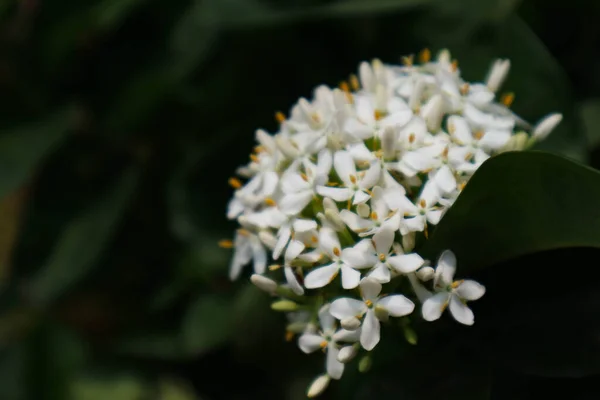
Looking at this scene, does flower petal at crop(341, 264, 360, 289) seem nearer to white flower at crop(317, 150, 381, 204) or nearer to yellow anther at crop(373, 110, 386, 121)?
white flower at crop(317, 150, 381, 204)

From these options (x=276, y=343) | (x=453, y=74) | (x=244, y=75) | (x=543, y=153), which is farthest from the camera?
(x=244, y=75)

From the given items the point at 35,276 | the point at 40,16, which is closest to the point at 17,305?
the point at 35,276

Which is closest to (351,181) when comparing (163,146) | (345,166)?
(345,166)

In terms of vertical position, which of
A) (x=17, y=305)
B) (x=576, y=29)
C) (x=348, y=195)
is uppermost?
(x=348, y=195)

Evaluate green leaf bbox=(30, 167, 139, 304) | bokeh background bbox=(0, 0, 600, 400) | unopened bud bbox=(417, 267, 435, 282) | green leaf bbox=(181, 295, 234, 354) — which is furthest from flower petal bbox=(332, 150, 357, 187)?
green leaf bbox=(30, 167, 139, 304)

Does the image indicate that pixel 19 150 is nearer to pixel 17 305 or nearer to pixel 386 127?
pixel 17 305
